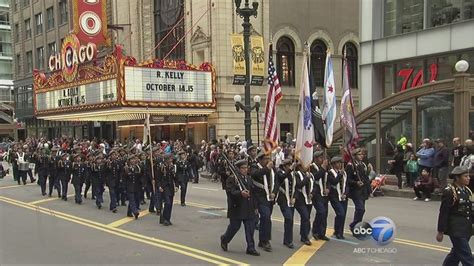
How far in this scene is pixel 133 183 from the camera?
1281 cm

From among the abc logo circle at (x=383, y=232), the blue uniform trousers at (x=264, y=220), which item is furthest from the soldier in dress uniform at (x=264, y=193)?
the abc logo circle at (x=383, y=232)

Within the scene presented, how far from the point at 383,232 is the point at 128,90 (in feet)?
62.5

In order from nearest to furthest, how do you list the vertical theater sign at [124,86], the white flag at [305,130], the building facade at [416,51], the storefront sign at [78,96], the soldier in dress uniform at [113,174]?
the white flag at [305,130]
the soldier in dress uniform at [113,174]
the building facade at [416,51]
the vertical theater sign at [124,86]
the storefront sign at [78,96]

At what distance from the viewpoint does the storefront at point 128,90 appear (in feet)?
87.6

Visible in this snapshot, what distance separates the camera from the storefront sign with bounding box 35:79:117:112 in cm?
2731

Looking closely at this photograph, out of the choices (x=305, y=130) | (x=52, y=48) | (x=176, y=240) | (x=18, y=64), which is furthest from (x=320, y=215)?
(x=18, y=64)

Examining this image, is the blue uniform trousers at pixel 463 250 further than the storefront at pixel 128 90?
No

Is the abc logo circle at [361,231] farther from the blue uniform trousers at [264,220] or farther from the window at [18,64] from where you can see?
the window at [18,64]

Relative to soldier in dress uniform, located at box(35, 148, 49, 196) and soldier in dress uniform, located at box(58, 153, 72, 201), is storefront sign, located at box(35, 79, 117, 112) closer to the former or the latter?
soldier in dress uniform, located at box(35, 148, 49, 196)

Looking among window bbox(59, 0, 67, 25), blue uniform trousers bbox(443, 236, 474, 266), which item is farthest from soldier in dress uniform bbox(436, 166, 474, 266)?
window bbox(59, 0, 67, 25)

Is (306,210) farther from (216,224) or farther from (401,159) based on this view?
(401,159)

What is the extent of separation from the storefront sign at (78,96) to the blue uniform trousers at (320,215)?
1878 centimetres

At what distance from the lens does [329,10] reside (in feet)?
116

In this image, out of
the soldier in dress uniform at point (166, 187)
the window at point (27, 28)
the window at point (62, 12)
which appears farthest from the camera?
the window at point (27, 28)
